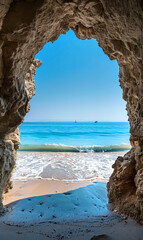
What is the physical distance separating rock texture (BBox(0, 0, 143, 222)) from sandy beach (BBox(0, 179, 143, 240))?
0.55 m

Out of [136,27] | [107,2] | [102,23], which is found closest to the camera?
[136,27]

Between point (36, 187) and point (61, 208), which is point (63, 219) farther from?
point (36, 187)

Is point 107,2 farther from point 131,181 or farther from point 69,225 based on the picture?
point 69,225

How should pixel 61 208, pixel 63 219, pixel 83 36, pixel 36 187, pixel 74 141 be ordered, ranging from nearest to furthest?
pixel 63 219, pixel 61 208, pixel 83 36, pixel 36 187, pixel 74 141

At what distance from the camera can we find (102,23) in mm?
3922

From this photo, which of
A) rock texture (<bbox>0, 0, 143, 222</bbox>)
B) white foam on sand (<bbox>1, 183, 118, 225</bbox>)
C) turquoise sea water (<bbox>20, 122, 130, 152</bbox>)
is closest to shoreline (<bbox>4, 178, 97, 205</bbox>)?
white foam on sand (<bbox>1, 183, 118, 225</bbox>)

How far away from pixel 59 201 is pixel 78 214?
1115 mm

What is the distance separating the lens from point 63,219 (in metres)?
3.69

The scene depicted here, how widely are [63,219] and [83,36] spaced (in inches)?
258

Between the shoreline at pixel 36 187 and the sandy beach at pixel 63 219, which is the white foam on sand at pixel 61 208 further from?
the shoreline at pixel 36 187

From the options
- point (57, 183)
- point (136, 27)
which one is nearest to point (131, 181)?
point (57, 183)

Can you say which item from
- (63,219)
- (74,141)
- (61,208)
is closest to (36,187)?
(61,208)

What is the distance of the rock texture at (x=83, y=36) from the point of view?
2.83 m

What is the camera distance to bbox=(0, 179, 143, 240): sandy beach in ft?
9.34
